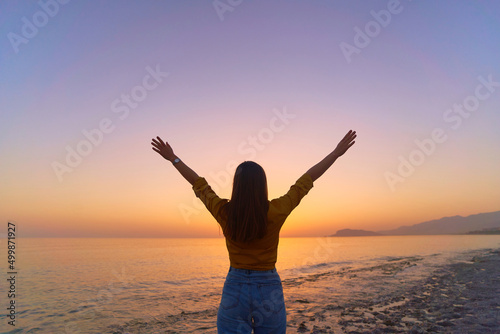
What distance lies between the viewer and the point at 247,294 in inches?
95.0

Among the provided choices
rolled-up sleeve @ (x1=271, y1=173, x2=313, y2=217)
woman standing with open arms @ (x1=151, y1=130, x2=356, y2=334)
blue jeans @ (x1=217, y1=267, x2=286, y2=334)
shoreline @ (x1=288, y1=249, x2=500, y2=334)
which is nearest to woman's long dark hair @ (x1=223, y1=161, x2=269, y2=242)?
woman standing with open arms @ (x1=151, y1=130, x2=356, y2=334)

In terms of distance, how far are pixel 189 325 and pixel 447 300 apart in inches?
337

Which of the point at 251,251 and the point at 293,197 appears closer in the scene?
the point at 251,251

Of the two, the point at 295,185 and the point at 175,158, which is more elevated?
the point at 175,158

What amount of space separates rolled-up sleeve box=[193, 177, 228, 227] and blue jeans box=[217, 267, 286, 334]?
50cm

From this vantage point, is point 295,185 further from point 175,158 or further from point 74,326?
point 74,326

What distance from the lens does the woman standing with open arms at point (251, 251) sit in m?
2.39

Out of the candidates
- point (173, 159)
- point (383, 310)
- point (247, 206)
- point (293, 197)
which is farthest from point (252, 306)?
point (383, 310)

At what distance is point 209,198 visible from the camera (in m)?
2.68

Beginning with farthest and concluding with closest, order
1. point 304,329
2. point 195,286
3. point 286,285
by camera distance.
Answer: point 195,286
point 286,285
point 304,329

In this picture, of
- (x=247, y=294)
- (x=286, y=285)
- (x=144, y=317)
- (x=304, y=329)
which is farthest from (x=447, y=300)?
(x=247, y=294)

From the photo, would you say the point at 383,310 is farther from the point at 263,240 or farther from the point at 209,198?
the point at 209,198

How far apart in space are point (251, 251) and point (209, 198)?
0.58 m

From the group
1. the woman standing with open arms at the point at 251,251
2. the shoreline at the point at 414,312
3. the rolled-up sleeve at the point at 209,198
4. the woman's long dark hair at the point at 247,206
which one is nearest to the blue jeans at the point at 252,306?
the woman standing with open arms at the point at 251,251
